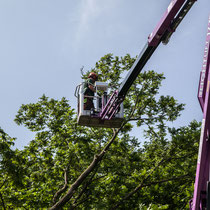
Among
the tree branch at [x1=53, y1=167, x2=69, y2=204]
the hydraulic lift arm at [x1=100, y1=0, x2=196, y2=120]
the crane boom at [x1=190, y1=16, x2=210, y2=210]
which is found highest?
the hydraulic lift arm at [x1=100, y1=0, x2=196, y2=120]

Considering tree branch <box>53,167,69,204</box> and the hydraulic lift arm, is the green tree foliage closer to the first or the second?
tree branch <box>53,167,69,204</box>

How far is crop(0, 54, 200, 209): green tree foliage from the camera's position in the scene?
49.9 ft

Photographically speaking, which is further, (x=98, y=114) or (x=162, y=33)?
(x=98, y=114)

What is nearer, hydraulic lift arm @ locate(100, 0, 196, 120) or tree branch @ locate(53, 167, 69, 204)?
hydraulic lift arm @ locate(100, 0, 196, 120)

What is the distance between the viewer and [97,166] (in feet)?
54.6

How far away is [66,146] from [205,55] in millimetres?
11393

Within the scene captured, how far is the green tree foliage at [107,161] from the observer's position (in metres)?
15.2

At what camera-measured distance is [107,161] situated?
1698 cm

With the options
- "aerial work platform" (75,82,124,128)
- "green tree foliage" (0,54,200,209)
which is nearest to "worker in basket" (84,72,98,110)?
"aerial work platform" (75,82,124,128)

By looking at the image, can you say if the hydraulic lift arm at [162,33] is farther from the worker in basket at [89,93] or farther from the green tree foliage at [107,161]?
the green tree foliage at [107,161]

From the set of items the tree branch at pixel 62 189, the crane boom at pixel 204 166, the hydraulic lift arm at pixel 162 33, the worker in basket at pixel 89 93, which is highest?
the worker in basket at pixel 89 93

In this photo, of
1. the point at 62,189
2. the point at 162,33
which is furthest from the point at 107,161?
the point at 162,33

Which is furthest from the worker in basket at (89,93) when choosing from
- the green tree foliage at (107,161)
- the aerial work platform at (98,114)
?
the green tree foliage at (107,161)

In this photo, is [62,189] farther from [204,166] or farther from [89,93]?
[204,166]
